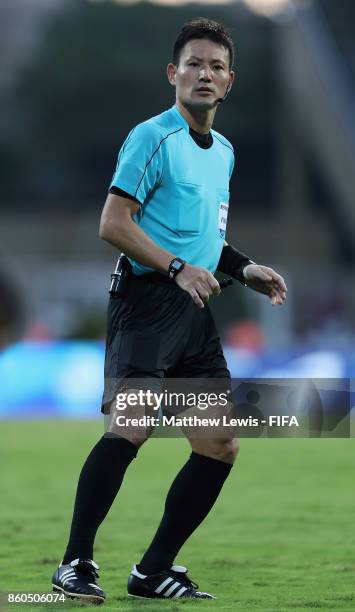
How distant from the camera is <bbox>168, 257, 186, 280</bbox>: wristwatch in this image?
15.6ft

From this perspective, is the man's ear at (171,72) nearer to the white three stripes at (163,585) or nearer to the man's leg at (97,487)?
the man's leg at (97,487)

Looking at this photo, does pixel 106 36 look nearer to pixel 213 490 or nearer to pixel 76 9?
pixel 76 9

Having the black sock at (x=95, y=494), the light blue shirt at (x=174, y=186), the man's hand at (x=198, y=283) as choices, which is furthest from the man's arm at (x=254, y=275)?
the black sock at (x=95, y=494)

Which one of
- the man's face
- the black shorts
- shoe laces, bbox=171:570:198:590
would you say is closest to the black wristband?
the black shorts

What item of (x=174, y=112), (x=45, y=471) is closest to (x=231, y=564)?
(x=174, y=112)

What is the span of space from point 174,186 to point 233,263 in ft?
1.75

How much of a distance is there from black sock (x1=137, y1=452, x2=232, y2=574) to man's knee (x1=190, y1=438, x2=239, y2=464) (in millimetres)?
20

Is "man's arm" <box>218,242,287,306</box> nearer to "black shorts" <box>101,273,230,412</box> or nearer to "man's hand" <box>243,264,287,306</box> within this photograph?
"man's hand" <box>243,264,287,306</box>

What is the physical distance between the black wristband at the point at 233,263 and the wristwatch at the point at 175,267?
0.59 metres

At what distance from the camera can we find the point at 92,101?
4950 centimetres

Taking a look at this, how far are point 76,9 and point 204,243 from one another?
153 feet

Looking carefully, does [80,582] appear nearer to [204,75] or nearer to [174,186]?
[174,186]

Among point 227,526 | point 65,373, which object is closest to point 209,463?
point 227,526

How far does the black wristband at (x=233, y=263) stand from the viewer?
534cm
